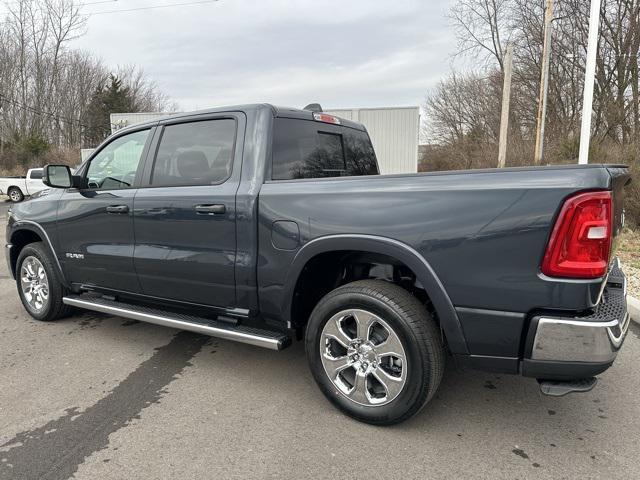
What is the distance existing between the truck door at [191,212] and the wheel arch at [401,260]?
588 millimetres

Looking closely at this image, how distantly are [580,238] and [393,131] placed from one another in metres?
22.3

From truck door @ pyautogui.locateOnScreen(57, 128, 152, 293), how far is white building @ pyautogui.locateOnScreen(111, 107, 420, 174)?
20.0m

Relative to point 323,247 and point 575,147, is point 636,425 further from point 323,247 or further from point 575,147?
point 575,147

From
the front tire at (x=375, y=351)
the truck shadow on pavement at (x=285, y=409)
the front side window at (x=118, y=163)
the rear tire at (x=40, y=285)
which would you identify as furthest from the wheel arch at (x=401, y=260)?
the rear tire at (x=40, y=285)

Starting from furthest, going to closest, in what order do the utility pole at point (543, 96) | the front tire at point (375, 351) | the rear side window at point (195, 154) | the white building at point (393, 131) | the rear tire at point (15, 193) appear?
the white building at point (393, 131) < the rear tire at point (15, 193) < the utility pole at point (543, 96) < the rear side window at point (195, 154) < the front tire at point (375, 351)

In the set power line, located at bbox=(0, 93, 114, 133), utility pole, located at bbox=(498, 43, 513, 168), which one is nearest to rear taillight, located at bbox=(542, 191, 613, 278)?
utility pole, located at bbox=(498, 43, 513, 168)

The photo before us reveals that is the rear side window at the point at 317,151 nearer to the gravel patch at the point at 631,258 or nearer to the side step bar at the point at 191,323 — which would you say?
the side step bar at the point at 191,323

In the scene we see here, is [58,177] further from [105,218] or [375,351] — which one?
[375,351]

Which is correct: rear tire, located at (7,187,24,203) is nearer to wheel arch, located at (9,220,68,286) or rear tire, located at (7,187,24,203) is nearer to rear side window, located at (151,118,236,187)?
wheel arch, located at (9,220,68,286)

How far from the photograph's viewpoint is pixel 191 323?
3.45m

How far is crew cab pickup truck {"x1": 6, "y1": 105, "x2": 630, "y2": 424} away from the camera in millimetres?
2229

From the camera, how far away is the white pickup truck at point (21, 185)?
2159 cm

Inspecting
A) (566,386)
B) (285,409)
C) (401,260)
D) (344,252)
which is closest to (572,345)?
(566,386)

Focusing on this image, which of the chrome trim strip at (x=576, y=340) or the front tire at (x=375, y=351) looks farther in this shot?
the front tire at (x=375, y=351)
